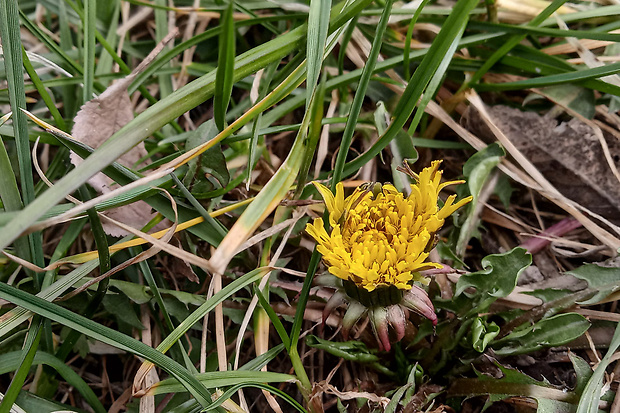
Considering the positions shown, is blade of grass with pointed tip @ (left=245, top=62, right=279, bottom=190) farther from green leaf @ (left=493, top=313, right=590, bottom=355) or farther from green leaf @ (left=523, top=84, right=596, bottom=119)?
green leaf @ (left=523, top=84, right=596, bottom=119)

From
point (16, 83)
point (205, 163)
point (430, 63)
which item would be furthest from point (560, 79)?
point (16, 83)

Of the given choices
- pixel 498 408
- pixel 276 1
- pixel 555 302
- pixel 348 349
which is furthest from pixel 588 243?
pixel 276 1

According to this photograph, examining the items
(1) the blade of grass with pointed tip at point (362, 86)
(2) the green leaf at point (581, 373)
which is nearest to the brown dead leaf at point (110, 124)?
(1) the blade of grass with pointed tip at point (362, 86)

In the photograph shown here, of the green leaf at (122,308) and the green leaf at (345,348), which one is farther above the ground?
the green leaf at (122,308)

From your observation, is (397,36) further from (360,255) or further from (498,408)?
(498,408)

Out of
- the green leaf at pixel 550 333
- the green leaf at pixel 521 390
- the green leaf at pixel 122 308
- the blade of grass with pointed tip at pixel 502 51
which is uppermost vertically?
the blade of grass with pointed tip at pixel 502 51

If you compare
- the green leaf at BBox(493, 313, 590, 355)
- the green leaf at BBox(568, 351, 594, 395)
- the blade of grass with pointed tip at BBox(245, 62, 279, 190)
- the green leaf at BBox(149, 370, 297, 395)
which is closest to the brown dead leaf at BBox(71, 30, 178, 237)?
the blade of grass with pointed tip at BBox(245, 62, 279, 190)

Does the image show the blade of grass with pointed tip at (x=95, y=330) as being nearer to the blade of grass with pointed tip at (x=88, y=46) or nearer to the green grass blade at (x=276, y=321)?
the green grass blade at (x=276, y=321)

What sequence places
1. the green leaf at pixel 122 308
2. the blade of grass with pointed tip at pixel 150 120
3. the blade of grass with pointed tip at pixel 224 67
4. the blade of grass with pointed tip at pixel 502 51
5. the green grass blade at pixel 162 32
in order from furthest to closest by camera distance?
1. the green grass blade at pixel 162 32
2. the blade of grass with pointed tip at pixel 502 51
3. the green leaf at pixel 122 308
4. the blade of grass with pointed tip at pixel 224 67
5. the blade of grass with pointed tip at pixel 150 120
